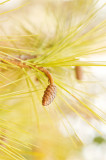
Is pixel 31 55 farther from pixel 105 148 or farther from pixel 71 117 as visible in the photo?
pixel 105 148

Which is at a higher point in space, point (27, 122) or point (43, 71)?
point (43, 71)

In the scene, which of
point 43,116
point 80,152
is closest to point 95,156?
point 80,152

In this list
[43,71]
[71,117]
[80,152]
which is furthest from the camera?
[80,152]

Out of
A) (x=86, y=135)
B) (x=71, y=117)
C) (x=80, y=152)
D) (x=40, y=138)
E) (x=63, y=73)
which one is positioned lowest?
(x=80, y=152)

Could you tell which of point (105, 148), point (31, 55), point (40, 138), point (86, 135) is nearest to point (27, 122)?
point (40, 138)

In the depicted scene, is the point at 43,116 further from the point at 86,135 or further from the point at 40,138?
the point at 86,135

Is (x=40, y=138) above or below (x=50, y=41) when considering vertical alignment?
below

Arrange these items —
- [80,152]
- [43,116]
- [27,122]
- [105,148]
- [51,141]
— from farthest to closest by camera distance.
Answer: [105,148]
[80,152]
[43,116]
[51,141]
[27,122]

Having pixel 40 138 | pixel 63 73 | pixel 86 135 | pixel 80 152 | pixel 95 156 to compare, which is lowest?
pixel 95 156

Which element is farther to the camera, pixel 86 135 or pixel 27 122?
pixel 86 135
